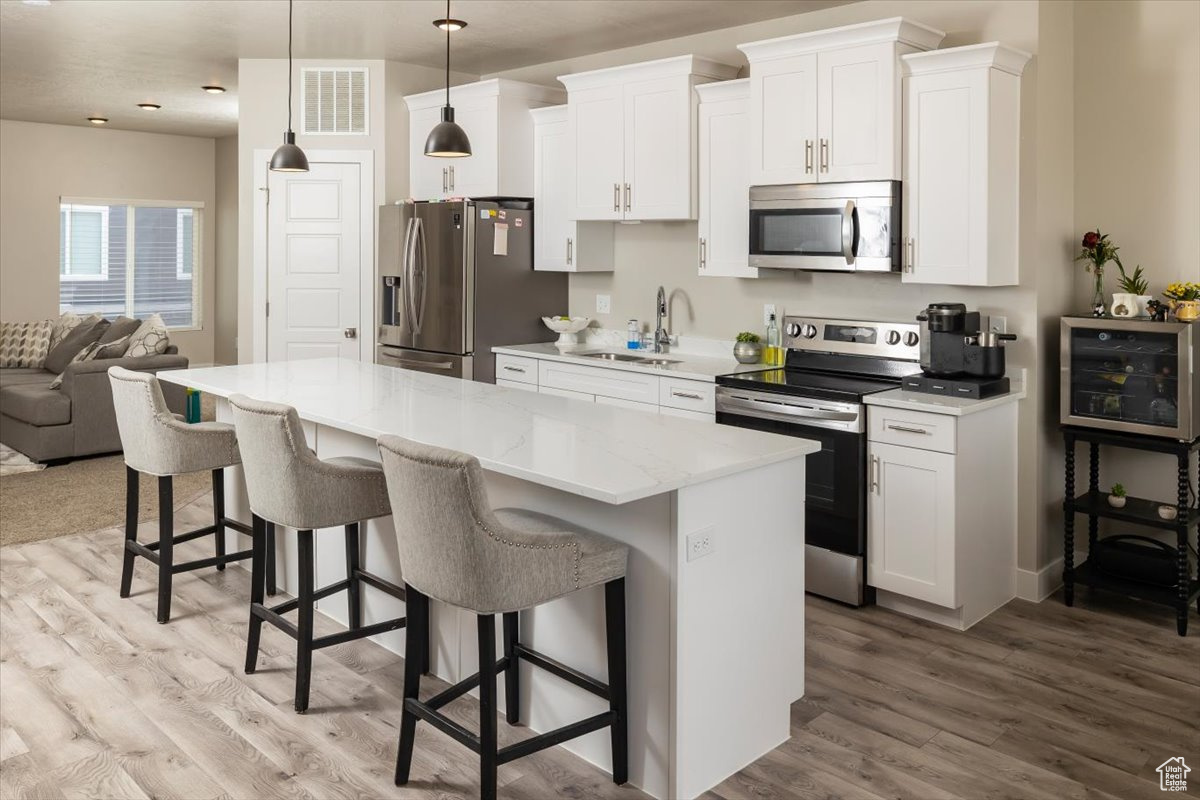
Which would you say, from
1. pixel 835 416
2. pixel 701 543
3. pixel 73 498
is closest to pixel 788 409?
pixel 835 416

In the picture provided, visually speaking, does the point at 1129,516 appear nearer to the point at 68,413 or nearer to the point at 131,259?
the point at 68,413

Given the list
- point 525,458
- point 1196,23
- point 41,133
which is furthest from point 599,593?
point 41,133

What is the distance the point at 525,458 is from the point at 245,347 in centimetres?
446

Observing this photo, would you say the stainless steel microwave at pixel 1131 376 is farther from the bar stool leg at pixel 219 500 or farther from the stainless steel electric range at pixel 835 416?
the bar stool leg at pixel 219 500

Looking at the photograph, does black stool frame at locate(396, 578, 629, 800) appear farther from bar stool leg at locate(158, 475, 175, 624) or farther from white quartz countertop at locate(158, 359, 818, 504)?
bar stool leg at locate(158, 475, 175, 624)

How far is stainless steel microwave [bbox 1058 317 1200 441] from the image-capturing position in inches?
146

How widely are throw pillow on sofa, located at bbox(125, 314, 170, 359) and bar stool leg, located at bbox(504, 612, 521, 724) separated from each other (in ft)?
17.1

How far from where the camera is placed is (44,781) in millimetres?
2637

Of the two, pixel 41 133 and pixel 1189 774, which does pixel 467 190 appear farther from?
pixel 41 133

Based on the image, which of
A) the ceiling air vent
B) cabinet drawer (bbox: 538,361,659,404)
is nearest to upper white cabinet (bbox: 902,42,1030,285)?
cabinet drawer (bbox: 538,361,659,404)

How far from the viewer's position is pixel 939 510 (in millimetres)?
3762

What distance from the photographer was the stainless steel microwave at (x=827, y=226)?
4109 mm

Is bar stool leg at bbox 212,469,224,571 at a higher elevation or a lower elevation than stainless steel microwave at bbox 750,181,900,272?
lower

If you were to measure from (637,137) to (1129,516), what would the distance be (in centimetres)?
288
